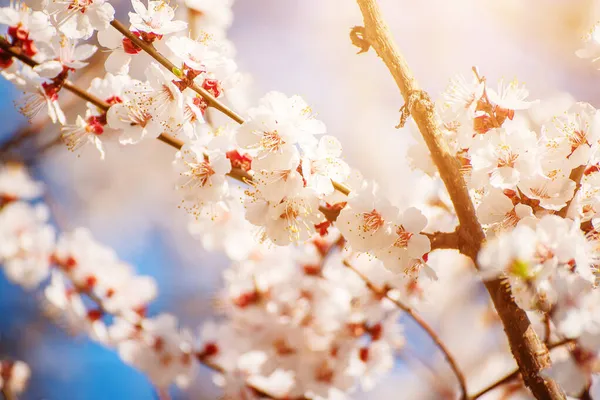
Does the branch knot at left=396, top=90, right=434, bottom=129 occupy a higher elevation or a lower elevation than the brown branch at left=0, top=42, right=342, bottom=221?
lower

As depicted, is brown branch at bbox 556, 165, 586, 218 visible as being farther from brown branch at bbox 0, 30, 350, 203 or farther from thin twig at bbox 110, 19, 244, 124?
thin twig at bbox 110, 19, 244, 124

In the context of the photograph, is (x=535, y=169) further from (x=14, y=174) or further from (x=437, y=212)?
(x=14, y=174)

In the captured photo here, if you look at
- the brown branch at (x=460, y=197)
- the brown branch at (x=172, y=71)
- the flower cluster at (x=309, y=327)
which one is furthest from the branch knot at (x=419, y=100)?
the flower cluster at (x=309, y=327)

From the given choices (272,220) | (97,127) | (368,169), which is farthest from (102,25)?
(368,169)

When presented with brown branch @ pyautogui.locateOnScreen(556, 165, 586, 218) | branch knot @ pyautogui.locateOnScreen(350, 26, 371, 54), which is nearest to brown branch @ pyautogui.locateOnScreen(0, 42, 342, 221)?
branch knot @ pyautogui.locateOnScreen(350, 26, 371, 54)

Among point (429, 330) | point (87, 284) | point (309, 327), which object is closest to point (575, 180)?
point (429, 330)

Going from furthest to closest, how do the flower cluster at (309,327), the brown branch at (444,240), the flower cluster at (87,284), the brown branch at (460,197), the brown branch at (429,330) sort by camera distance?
the flower cluster at (87,284) < the flower cluster at (309,327) < the brown branch at (429,330) < the brown branch at (444,240) < the brown branch at (460,197)

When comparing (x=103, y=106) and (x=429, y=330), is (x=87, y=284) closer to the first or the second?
(x=103, y=106)

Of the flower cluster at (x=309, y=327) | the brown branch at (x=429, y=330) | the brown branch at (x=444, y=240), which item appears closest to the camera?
the brown branch at (x=444, y=240)

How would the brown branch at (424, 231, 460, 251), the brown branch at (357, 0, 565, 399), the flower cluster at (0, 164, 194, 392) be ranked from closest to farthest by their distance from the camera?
the brown branch at (357, 0, 565, 399) < the brown branch at (424, 231, 460, 251) < the flower cluster at (0, 164, 194, 392)

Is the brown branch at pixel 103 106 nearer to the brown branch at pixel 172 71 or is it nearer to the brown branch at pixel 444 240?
the brown branch at pixel 172 71
